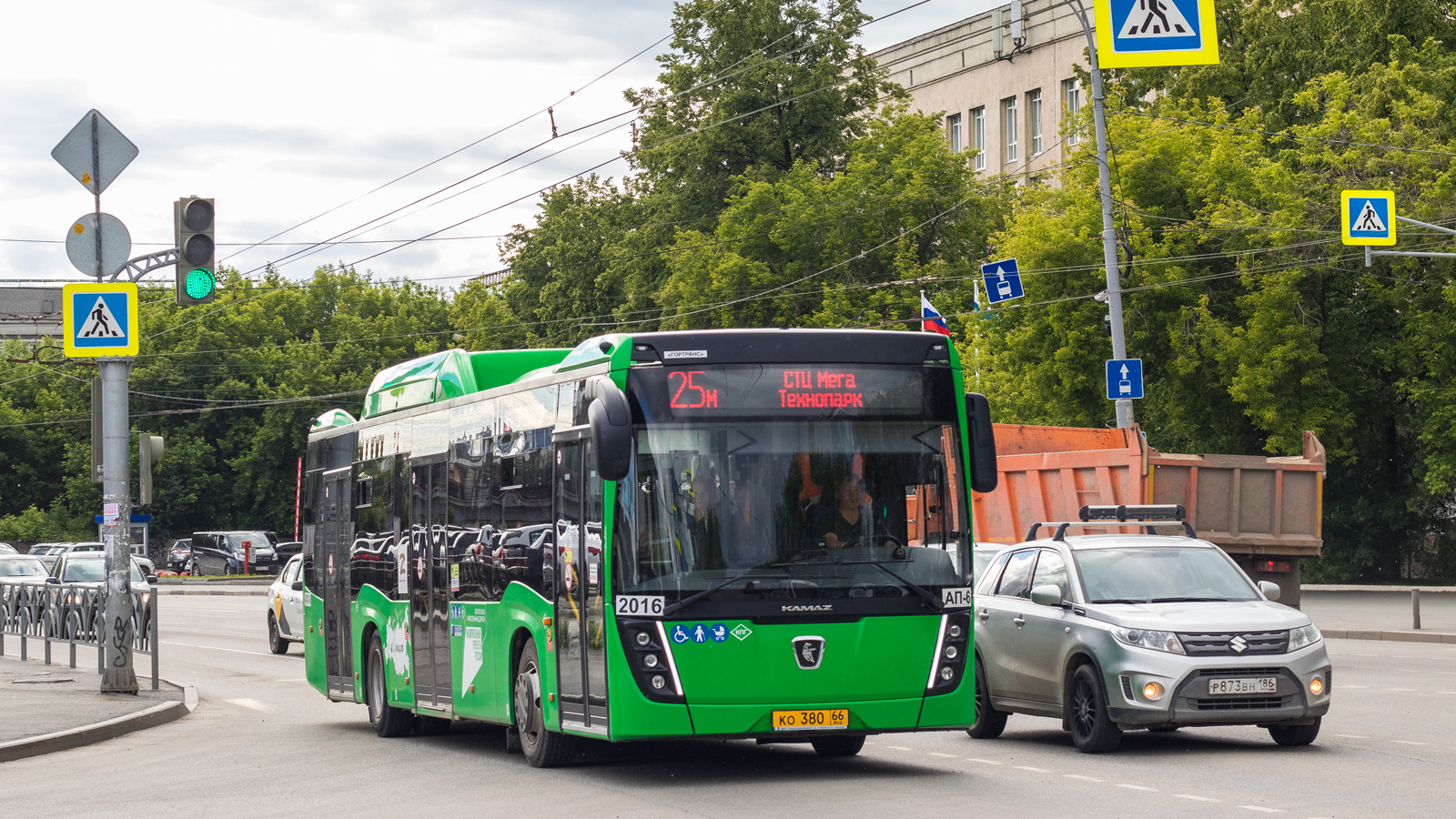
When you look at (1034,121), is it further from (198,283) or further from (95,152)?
(198,283)

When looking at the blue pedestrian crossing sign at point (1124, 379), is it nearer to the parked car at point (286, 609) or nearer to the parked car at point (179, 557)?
the parked car at point (286, 609)

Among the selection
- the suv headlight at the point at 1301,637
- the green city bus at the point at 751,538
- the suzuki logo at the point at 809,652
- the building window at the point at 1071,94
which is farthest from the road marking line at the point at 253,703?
the building window at the point at 1071,94

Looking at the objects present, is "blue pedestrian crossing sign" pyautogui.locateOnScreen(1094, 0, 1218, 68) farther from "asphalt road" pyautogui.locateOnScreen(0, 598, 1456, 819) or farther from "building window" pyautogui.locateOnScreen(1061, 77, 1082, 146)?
"building window" pyautogui.locateOnScreen(1061, 77, 1082, 146)

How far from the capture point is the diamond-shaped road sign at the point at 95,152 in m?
18.9

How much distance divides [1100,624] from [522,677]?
4.13 m

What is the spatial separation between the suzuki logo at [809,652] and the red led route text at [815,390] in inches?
56.9

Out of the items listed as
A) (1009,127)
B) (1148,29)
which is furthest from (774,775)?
(1009,127)

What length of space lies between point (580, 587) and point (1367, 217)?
24965mm

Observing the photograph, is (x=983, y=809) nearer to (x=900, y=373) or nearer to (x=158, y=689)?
(x=900, y=373)

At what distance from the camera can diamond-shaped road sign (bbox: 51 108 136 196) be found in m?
18.9

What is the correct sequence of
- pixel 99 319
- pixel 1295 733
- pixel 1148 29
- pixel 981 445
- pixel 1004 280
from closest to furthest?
1. pixel 981 445
2. pixel 1295 733
3. pixel 1148 29
4. pixel 99 319
5. pixel 1004 280

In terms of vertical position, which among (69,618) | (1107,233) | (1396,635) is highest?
(1107,233)

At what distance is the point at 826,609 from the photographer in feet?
36.9

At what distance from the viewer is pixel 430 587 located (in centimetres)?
1480
